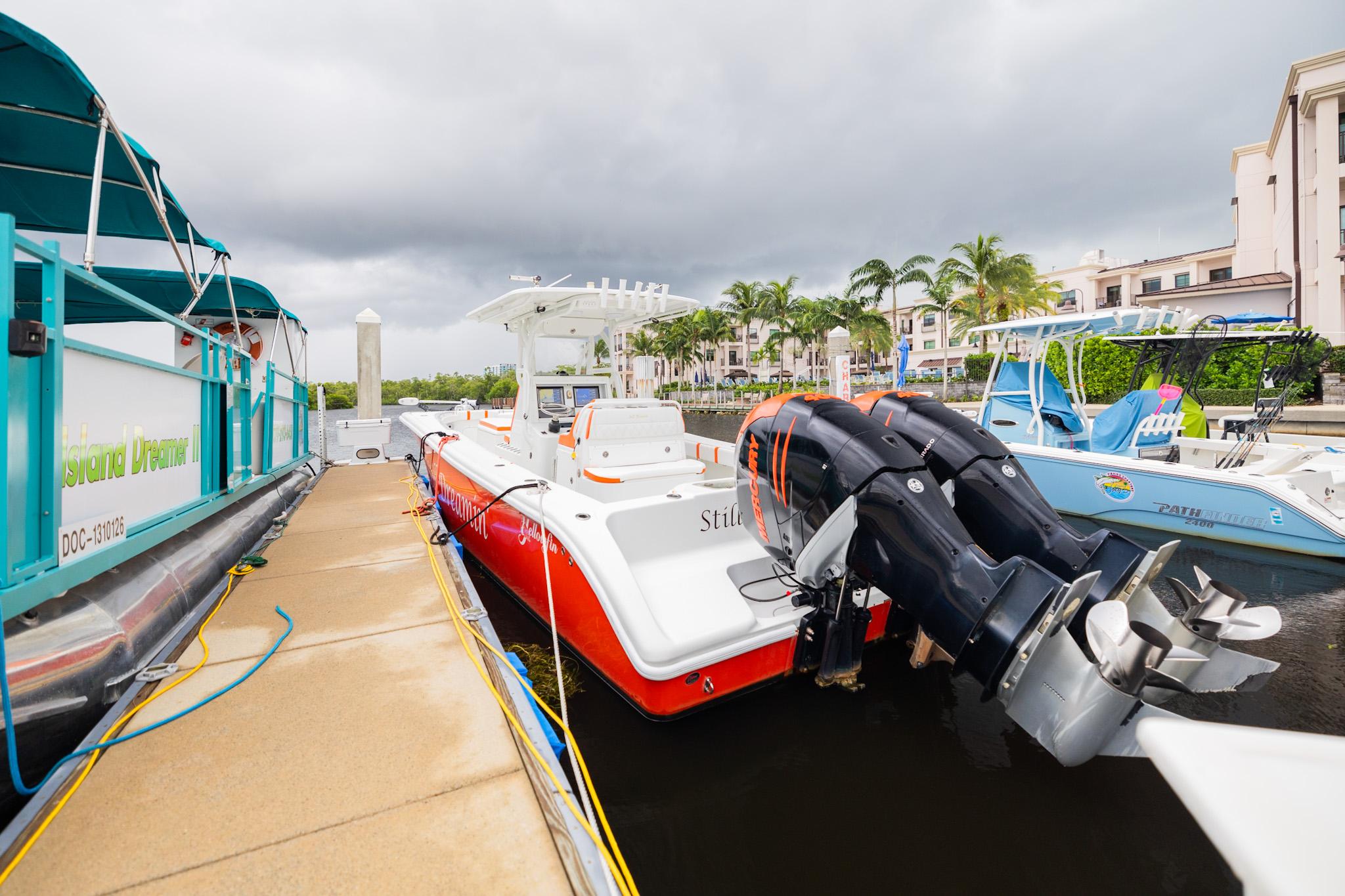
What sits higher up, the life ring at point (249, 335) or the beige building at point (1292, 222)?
the beige building at point (1292, 222)

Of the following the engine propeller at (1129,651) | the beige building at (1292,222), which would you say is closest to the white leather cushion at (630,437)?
the engine propeller at (1129,651)

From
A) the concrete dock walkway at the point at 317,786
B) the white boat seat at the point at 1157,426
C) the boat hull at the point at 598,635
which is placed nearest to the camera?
the concrete dock walkway at the point at 317,786

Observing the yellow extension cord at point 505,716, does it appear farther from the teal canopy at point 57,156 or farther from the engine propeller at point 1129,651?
the teal canopy at point 57,156

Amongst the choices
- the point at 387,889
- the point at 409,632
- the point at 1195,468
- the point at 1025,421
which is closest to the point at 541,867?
the point at 387,889

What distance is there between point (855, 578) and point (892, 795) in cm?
103

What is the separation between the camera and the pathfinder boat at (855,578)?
1743 mm

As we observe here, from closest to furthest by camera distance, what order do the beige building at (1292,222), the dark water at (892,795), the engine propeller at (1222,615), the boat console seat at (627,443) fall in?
the engine propeller at (1222,615)
the dark water at (892,795)
the boat console seat at (627,443)
the beige building at (1292,222)

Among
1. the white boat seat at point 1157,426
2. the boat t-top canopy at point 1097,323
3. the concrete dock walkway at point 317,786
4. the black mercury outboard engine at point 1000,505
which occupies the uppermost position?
the boat t-top canopy at point 1097,323

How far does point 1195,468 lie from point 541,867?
8247 mm

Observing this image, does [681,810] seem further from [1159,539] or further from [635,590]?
[1159,539]

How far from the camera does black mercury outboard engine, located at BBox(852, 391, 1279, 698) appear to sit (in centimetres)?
184

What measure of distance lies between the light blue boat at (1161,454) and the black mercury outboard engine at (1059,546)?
5583mm

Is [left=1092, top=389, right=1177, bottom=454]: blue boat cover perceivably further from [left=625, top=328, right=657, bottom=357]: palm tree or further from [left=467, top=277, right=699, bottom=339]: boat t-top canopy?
[left=625, top=328, right=657, bottom=357]: palm tree

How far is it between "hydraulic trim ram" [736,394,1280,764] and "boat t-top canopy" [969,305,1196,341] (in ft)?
20.2
